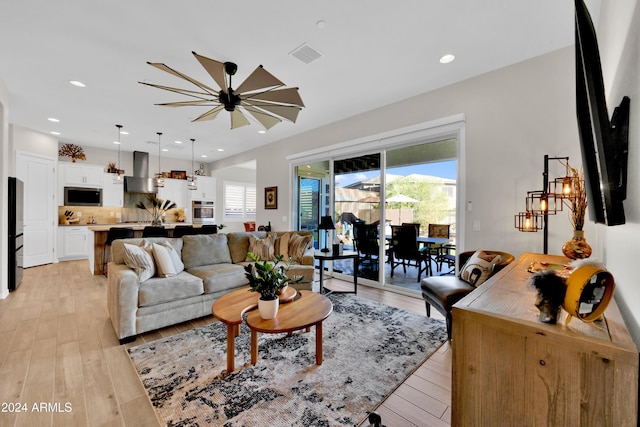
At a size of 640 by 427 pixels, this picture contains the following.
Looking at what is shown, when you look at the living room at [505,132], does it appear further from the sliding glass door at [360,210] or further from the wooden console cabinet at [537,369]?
the wooden console cabinet at [537,369]

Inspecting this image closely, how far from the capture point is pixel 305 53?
274 cm

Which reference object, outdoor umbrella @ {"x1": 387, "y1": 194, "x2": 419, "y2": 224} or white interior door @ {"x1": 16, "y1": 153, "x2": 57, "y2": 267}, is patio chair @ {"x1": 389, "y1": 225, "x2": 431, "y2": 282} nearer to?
outdoor umbrella @ {"x1": 387, "y1": 194, "x2": 419, "y2": 224}

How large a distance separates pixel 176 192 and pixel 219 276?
588cm

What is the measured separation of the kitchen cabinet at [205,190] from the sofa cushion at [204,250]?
4788mm

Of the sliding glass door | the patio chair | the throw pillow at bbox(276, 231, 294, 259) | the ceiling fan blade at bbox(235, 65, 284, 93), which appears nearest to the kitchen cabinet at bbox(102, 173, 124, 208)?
the throw pillow at bbox(276, 231, 294, 259)

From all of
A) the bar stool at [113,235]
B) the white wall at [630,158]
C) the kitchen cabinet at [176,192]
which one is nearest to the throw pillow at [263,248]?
the bar stool at [113,235]

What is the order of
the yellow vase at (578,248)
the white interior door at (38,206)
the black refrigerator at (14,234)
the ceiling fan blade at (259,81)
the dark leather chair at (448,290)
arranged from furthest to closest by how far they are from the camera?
the white interior door at (38,206), the black refrigerator at (14,234), the dark leather chair at (448,290), the ceiling fan blade at (259,81), the yellow vase at (578,248)

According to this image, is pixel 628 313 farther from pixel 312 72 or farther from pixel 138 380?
pixel 312 72

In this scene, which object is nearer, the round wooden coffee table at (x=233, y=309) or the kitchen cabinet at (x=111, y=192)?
the round wooden coffee table at (x=233, y=309)

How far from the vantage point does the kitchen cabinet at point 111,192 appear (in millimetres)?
6809

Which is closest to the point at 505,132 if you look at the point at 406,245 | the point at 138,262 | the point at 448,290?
the point at 448,290

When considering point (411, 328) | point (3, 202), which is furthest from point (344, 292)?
point (3, 202)

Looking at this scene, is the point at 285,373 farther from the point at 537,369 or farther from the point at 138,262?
the point at 138,262

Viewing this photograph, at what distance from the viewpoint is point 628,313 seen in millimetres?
1015
